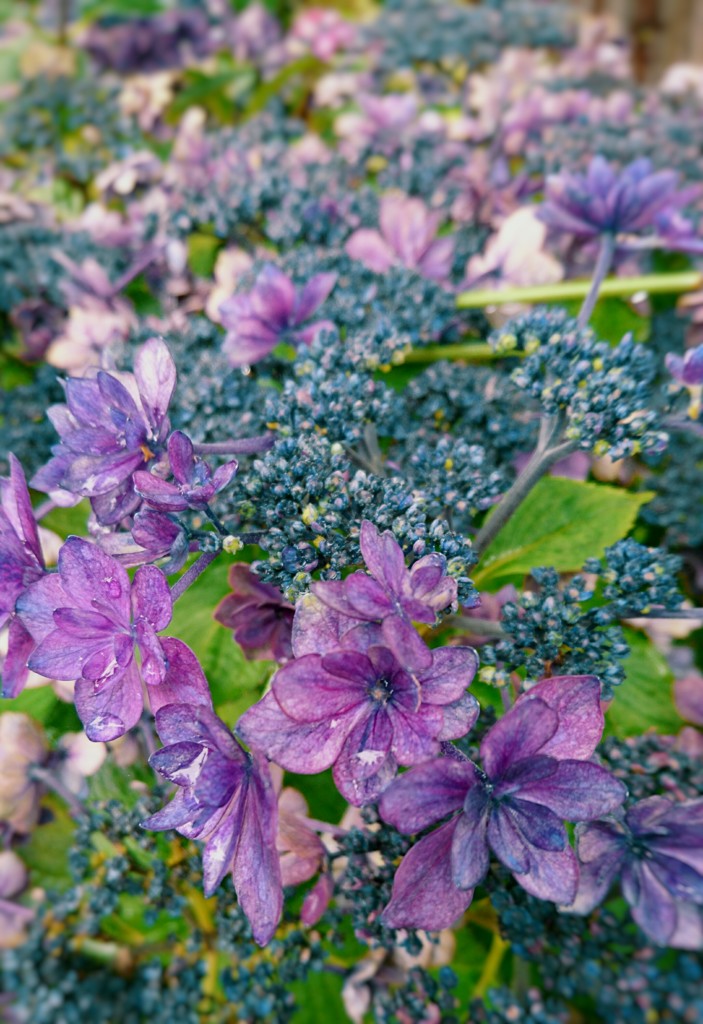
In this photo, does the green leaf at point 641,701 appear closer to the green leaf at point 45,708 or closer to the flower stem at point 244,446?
the flower stem at point 244,446

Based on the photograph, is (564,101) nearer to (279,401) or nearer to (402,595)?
(279,401)

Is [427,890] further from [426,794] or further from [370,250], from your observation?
[370,250]

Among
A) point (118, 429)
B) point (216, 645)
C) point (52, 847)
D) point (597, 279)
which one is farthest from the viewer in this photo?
point (52, 847)

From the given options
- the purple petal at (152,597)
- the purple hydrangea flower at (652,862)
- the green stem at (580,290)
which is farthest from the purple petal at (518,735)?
the green stem at (580,290)

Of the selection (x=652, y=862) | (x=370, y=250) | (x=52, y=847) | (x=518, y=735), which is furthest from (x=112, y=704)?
(x=370, y=250)

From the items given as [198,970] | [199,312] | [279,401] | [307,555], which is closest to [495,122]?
[199,312]
